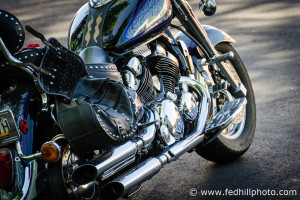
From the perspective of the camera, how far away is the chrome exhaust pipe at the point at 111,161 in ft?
8.64

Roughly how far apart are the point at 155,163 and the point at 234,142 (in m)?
1.44

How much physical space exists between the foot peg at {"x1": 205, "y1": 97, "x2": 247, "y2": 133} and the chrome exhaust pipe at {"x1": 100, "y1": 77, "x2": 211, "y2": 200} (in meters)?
0.07

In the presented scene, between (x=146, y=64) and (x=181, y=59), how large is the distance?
0.42 meters

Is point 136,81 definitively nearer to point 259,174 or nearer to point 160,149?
point 160,149

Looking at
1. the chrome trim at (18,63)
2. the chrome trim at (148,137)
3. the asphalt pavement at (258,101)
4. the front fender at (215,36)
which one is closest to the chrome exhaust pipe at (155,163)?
the chrome trim at (148,137)

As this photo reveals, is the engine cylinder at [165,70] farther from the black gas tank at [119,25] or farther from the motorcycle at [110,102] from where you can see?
the black gas tank at [119,25]

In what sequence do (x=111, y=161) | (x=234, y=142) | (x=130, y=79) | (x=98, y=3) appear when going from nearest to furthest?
(x=111, y=161), (x=130, y=79), (x=98, y=3), (x=234, y=142)

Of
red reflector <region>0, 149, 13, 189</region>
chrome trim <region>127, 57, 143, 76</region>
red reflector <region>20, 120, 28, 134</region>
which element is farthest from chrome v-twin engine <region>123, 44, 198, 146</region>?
red reflector <region>0, 149, 13, 189</region>

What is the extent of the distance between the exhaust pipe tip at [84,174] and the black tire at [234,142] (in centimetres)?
168

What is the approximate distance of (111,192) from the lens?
114 inches

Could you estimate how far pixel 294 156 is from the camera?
14.1ft

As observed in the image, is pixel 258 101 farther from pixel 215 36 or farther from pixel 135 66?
pixel 135 66

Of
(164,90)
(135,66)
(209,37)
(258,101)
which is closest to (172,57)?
(164,90)

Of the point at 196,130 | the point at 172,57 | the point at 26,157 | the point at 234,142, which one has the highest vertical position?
the point at 26,157
